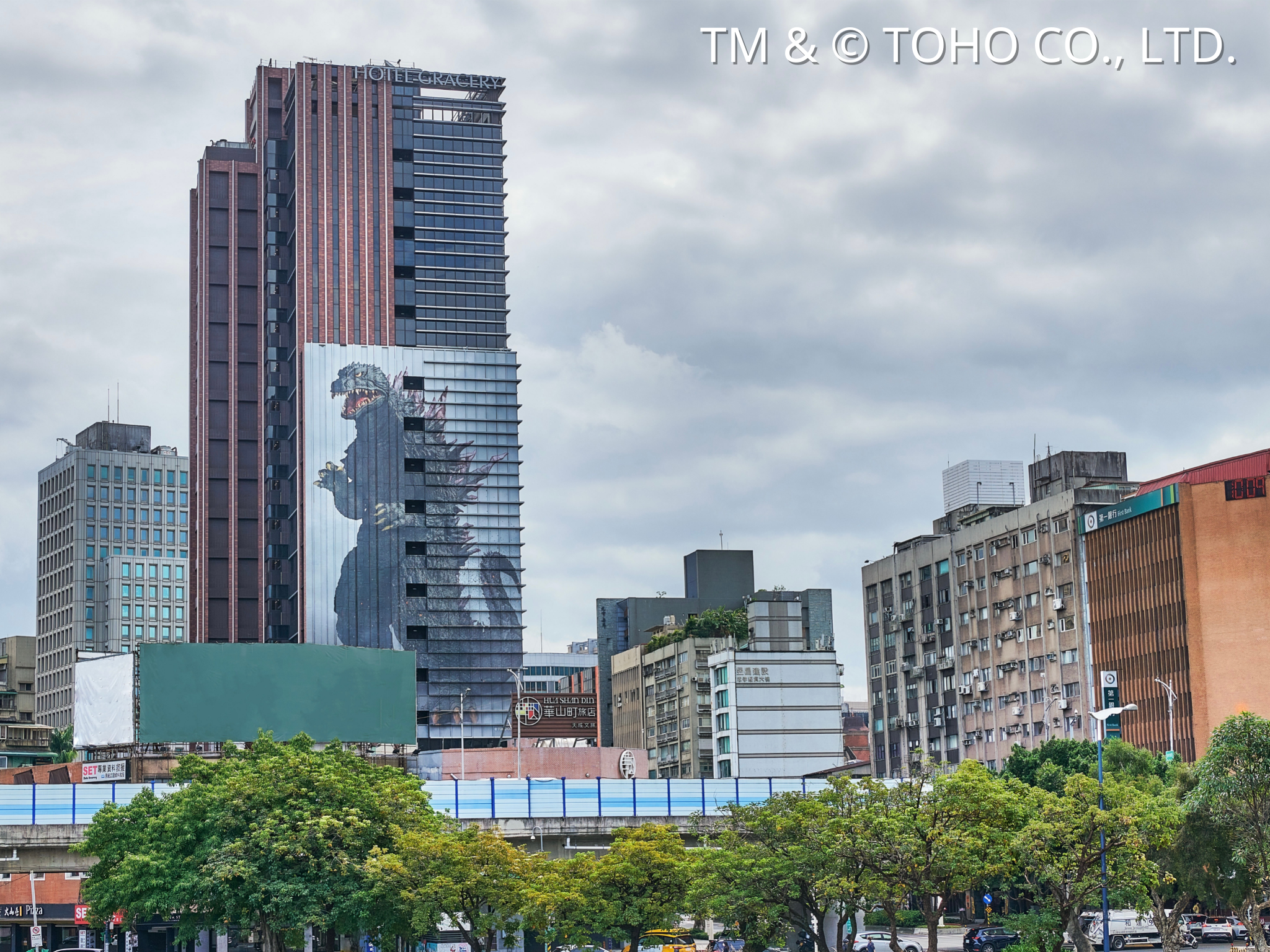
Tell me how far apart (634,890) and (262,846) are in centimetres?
1697

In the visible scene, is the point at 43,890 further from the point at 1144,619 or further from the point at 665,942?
the point at 1144,619

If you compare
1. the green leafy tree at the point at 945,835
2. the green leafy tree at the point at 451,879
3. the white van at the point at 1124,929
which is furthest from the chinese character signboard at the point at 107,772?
the white van at the point at 1124,929

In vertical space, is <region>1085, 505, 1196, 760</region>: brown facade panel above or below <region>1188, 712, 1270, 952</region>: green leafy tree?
above

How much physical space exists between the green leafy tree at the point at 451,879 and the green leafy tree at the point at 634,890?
134 inches

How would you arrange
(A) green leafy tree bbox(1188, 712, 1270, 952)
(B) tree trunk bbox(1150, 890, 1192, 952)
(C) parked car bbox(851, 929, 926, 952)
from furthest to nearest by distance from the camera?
1. (C) parked car bbox(851, 929, 926, 952)
2. (B) tree trunk bbox(1150, 890, 1192, 952)
3. (A) green leafy tree bbox(1188, 712, 1270, 952)

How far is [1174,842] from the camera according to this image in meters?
78.8

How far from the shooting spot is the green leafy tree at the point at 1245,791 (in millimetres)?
70938

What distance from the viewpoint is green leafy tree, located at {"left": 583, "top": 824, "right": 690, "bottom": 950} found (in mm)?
76125

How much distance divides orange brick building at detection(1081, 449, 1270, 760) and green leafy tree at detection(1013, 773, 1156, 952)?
74.3 m

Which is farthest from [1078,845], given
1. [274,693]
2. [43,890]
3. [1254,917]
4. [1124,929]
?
[43,890]

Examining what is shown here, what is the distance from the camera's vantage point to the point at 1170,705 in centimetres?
14388

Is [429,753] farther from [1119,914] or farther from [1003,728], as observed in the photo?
[1119,914]

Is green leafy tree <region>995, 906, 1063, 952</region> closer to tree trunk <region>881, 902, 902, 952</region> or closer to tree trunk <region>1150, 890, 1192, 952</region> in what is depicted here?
tree trunk <region>1150, 890, 1192, 952</region>

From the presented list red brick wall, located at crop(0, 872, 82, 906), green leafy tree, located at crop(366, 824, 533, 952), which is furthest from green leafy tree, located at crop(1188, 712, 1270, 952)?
red brick wall, located at crop(0, 872, 82, 906)
